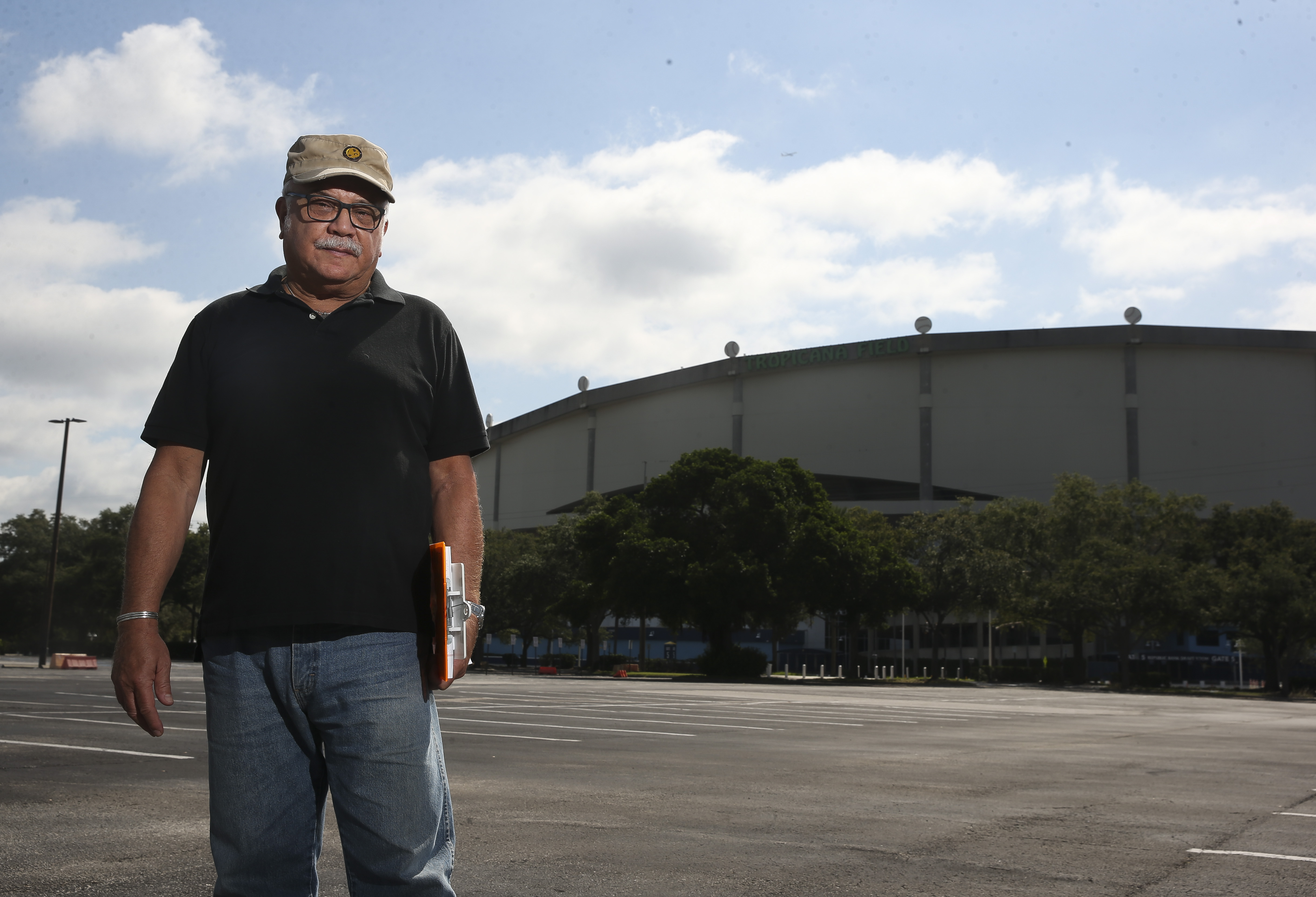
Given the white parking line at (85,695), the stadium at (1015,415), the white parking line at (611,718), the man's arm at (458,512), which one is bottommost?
the white parking line at (85,695)

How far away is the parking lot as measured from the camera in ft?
15.4

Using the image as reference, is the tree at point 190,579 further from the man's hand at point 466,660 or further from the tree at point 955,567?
the man's hand at point 466,660

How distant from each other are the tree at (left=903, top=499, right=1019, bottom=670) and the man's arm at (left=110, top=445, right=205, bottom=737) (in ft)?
163

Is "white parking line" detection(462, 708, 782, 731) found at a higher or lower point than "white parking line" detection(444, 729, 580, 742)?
lower

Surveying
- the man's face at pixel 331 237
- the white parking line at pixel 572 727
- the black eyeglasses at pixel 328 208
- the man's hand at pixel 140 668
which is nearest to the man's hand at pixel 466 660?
the man's hand at pixel 140 668

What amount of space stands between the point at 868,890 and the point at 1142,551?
50770mm

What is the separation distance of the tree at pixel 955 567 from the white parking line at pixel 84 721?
41023mm

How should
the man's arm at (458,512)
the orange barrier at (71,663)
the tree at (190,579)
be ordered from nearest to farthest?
the man's arm at (458,512) < the orange barrier at (71,663) < the tree at (190,579)

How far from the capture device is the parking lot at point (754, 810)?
15.4 feet

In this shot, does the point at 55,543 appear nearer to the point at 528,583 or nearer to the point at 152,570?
the point at 528,583

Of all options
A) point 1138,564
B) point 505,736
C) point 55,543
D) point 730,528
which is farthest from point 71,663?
point 1138,564

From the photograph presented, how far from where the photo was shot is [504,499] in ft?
326

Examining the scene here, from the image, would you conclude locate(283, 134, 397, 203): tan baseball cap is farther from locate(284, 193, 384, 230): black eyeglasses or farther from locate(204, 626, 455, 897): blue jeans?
locate(204, 626, 455, 897): blue jeans

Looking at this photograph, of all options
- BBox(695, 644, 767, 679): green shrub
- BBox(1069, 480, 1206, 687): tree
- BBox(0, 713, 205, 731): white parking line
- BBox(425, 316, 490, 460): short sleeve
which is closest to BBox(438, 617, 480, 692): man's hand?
BBox(425, 316, 490, 460): short sleeve
